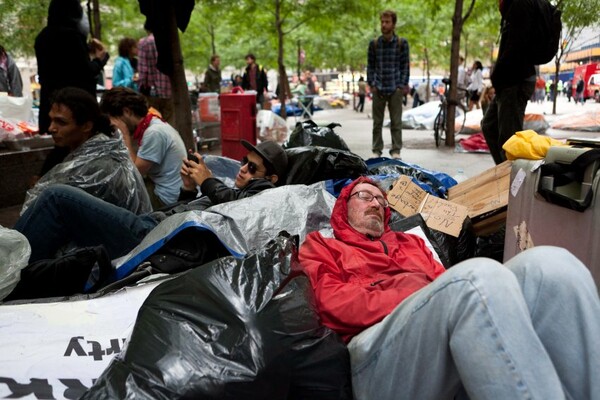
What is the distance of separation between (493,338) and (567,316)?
328 mm

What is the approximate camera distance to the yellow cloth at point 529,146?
11.3ft

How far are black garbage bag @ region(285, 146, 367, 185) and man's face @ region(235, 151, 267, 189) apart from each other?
33 cm

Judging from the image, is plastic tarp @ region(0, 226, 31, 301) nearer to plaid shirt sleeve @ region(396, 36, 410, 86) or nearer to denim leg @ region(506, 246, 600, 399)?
denim leg @ region(506, 246, 600, 399)

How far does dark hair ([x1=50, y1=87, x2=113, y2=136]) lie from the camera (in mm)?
3963

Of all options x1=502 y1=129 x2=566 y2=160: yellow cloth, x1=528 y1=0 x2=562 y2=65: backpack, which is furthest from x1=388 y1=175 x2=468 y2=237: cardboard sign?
x1=528 y1=0 x2=562 y2=65: backpack

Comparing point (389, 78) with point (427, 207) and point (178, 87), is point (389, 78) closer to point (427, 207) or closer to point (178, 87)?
point (178, 87)

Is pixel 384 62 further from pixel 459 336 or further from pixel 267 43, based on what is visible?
pixel 267 43

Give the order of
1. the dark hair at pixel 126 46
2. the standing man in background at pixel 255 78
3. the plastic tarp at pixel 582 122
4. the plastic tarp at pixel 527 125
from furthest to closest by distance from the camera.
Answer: the standing man in background at pixel 255 78 < the plastic tarp at pixel 582 122 < the plastic tarp at pixel 527 125 < the dark hair at pixel 126 46

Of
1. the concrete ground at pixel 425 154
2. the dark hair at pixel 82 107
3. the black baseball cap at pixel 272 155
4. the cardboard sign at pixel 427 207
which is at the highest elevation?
the dark hair at pixel 82 107

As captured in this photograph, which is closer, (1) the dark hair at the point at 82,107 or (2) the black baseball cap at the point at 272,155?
(1) the dark hair at the point at 82,107

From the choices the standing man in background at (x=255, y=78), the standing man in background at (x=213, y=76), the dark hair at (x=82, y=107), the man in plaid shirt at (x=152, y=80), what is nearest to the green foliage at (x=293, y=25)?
the standing man in background at (x=255, y=78)

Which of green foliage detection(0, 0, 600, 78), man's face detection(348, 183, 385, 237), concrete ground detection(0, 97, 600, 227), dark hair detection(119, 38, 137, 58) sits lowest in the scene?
concrete ground detection(0, 97, 600, 227)

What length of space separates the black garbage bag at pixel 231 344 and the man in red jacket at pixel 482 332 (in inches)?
7.0

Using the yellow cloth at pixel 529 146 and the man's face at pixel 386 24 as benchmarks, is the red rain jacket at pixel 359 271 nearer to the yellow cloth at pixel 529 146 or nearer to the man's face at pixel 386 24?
the yellow cloth at pixel 529 146
